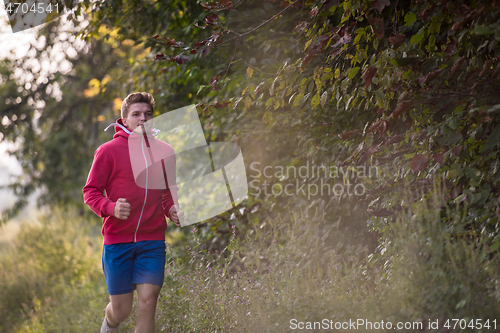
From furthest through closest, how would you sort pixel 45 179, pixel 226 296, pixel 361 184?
pixel 45 179, pixel 361 184, pixel 226 296

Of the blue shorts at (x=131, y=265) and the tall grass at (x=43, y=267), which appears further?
the tall grass at (x=43, y=267)

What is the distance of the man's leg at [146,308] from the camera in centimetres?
307

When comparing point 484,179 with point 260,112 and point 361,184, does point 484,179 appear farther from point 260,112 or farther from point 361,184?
point 260,112

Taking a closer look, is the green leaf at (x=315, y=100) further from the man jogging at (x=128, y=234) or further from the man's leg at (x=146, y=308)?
the man's leg at (x=146, y=308)

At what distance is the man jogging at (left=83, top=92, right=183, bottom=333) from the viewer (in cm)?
308

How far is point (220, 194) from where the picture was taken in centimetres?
Result: 540

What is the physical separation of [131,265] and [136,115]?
1054 millimetres

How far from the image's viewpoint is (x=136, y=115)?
10.6ft

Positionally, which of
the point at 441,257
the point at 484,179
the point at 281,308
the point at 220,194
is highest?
Result: the point at 484,179

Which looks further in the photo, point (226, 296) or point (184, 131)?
point (184, 131)

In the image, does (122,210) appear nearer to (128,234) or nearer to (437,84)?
(128,234)

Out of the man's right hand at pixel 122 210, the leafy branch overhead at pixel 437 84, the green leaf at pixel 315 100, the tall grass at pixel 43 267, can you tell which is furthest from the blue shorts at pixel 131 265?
the tall grass at pixel 43 267

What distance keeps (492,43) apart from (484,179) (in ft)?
2.67

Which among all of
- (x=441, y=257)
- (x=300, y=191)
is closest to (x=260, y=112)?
(x=300, y=191)
